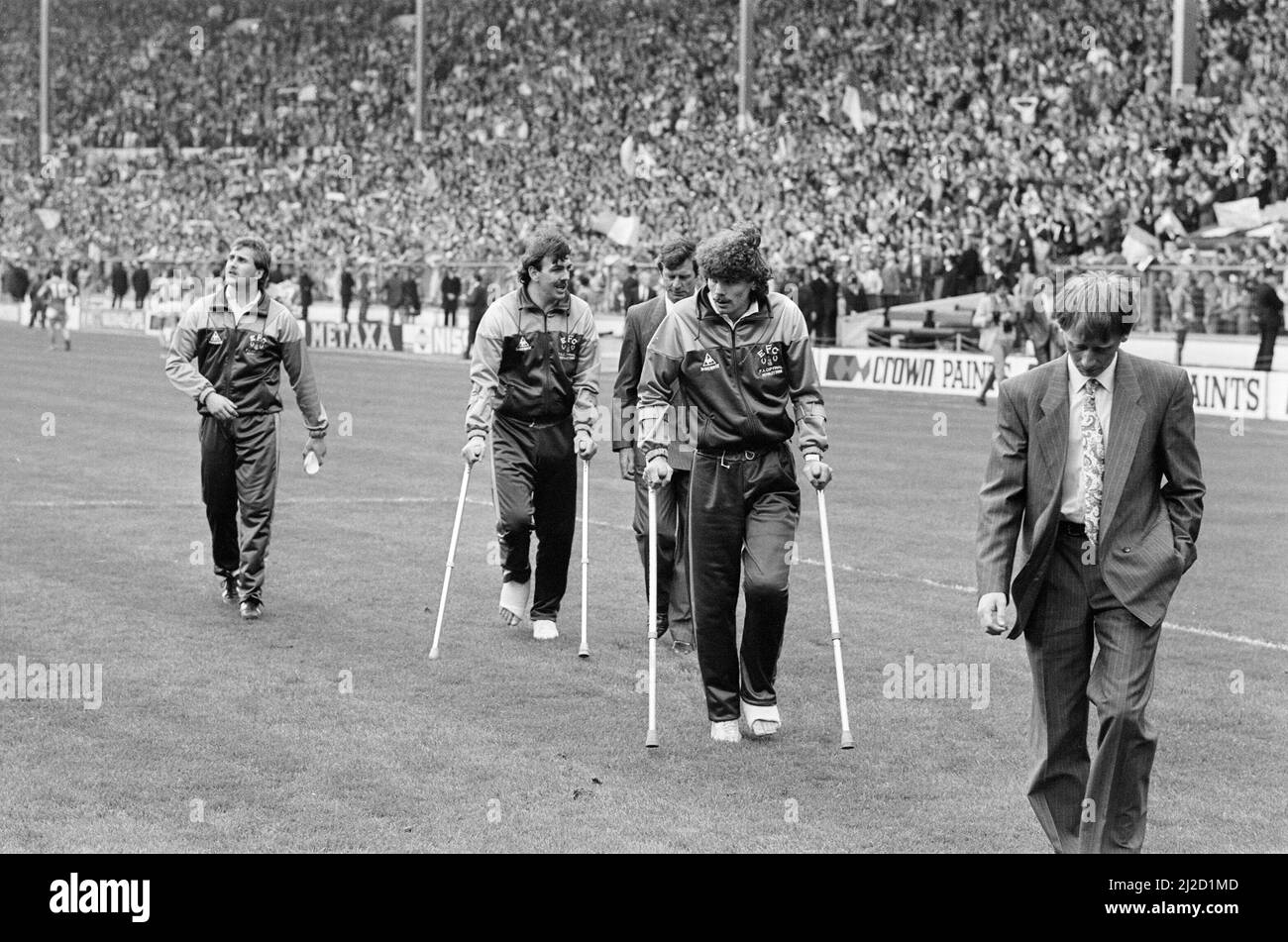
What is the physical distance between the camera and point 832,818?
7.20 meters

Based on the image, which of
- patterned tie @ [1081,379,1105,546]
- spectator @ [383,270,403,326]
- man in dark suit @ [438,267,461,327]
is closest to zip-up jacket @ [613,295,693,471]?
patterned tie @ [1081,379,1105,546]

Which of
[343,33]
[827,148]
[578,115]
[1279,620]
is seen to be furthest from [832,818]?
[343,33]

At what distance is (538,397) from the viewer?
10477 mm

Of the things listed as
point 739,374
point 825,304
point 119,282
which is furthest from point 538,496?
point 119,282

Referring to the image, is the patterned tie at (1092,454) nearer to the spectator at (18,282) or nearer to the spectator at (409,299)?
the spectator at (409,299)

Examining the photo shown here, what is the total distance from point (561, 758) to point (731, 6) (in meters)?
49.5

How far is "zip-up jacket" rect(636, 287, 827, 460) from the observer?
26.8 ft

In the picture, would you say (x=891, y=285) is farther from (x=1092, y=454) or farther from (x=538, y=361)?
(x=1092, y=454)

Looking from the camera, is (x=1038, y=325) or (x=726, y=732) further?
(x=1038, y=325)

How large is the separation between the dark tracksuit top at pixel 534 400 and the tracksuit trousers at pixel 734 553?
6.95 feet

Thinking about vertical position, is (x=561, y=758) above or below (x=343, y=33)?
below

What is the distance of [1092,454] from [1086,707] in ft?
2.62
